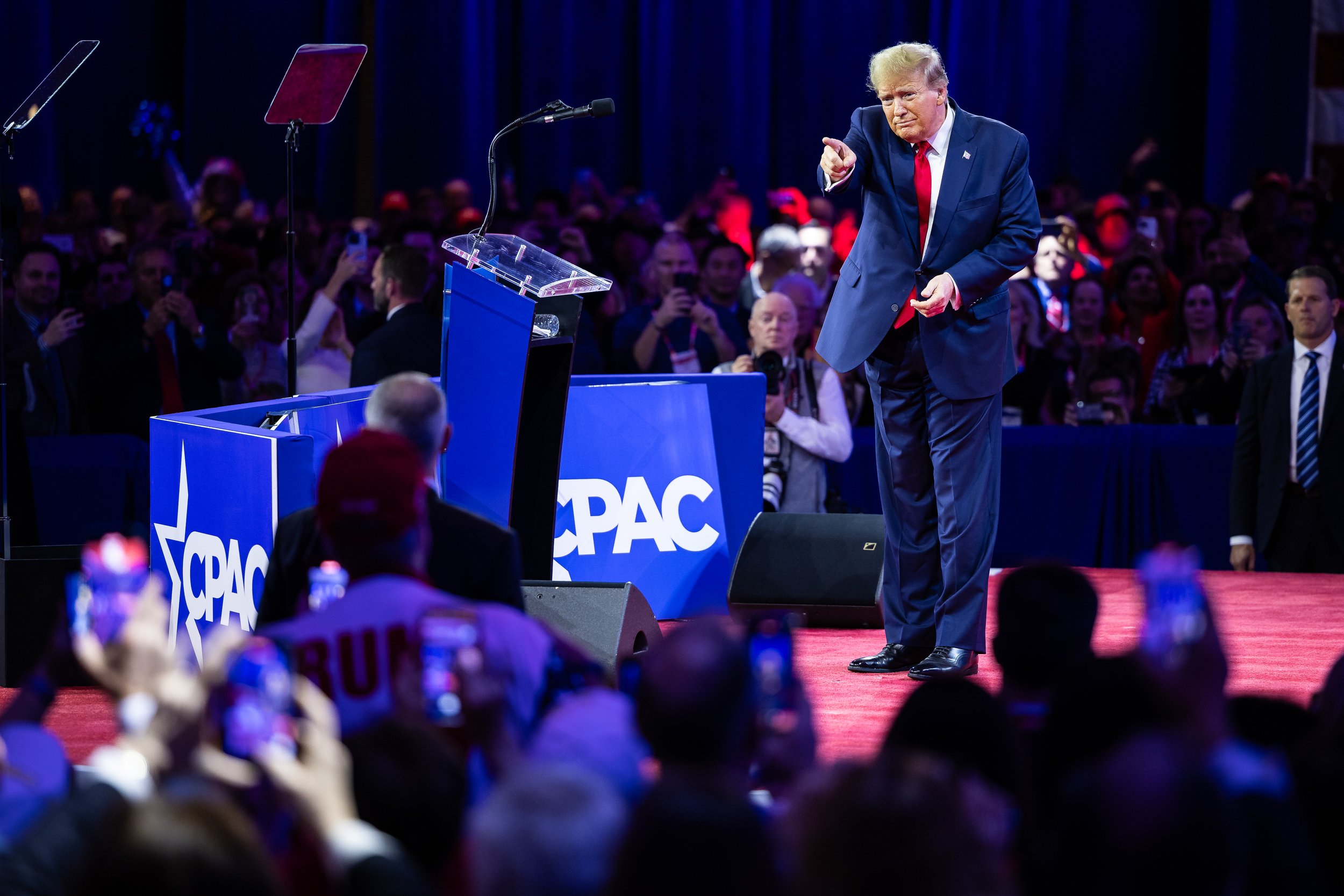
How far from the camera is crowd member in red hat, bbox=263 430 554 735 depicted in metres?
2.36

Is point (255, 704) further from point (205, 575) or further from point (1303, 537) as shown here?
point (1303, 537)

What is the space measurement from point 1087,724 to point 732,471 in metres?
3.84

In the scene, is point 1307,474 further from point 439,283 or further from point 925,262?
point 439,283

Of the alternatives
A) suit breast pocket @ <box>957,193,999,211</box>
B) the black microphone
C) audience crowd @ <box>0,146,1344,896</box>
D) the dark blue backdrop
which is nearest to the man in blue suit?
suit breast pocket @ <box>957,193,999,211</box>

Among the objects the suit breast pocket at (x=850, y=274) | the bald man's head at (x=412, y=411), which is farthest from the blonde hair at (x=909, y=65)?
the bald man's head at (x=412, y=411)

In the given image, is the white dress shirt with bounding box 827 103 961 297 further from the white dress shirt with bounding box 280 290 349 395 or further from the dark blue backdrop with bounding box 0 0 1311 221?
the dark blue backdrop with bounding box 0 0 1311 221

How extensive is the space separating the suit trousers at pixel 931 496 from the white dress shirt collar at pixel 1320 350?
233cm

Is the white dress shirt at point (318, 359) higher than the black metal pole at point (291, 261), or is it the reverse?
the black metal pole at point (291, 261)

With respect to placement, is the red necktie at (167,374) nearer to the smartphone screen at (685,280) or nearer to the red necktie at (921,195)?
the smartphone screen at (685,280)

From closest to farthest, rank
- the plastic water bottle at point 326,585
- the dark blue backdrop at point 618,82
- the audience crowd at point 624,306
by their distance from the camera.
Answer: the plastic water bottle at point 326,585, the audience crowd at point 624,306, the dark blue backdrop at point 618,82

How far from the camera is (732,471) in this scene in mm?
5988

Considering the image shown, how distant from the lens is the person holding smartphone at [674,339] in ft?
25.0

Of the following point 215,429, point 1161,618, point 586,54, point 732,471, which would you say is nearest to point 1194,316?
point 732,471

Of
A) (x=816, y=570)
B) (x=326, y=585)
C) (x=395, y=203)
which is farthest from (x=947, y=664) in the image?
(x=395, y=203)
